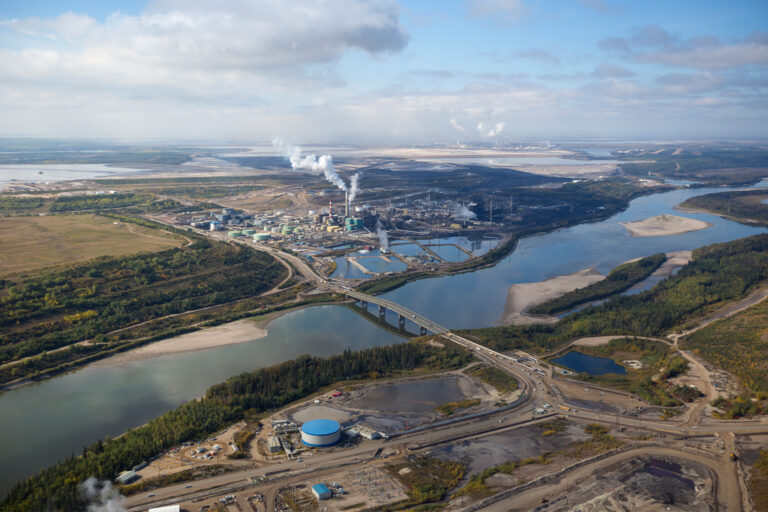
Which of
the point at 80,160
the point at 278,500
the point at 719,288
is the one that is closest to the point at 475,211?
the point at 719,288

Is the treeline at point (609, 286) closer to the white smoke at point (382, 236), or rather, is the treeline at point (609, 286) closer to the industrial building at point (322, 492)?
the white smoke at point (382, 236)

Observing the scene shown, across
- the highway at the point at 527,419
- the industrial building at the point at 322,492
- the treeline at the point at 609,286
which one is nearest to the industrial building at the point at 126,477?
the highway at the point at 527,419

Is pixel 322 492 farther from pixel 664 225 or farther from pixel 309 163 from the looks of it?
pixel 309 163

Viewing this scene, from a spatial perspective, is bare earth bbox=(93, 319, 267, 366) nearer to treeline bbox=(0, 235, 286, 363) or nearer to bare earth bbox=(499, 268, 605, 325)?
treeline bbox=(0, 235, 286, 363)

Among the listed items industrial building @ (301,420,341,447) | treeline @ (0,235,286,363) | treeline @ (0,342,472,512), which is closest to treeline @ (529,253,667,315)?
treeline @ (0,342,472,512)

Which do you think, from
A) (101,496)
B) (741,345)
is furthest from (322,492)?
(741,345)

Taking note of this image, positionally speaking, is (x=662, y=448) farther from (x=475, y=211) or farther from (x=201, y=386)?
(x=475, y=211)
